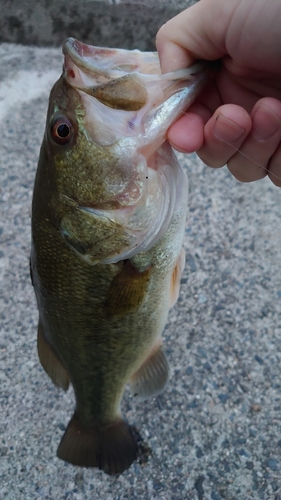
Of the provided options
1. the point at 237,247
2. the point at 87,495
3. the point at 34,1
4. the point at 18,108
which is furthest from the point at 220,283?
the point at 34,1

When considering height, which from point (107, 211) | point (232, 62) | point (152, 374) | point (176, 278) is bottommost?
point (152, 374)

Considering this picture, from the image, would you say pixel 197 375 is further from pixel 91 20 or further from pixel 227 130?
pixel 91 20

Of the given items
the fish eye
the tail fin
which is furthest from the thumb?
the tail fin

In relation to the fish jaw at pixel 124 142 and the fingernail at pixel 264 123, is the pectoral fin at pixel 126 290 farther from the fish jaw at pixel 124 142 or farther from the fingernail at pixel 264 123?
the fingernail at pixel 264 123

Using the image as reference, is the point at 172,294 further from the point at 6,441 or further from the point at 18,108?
the point at 18,108

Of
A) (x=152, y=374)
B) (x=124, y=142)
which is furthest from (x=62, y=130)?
(x=152, y=374)

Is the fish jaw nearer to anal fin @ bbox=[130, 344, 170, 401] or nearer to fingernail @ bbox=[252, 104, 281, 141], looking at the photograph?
fingernail @ bbox=[252, 104, 281, 141]
